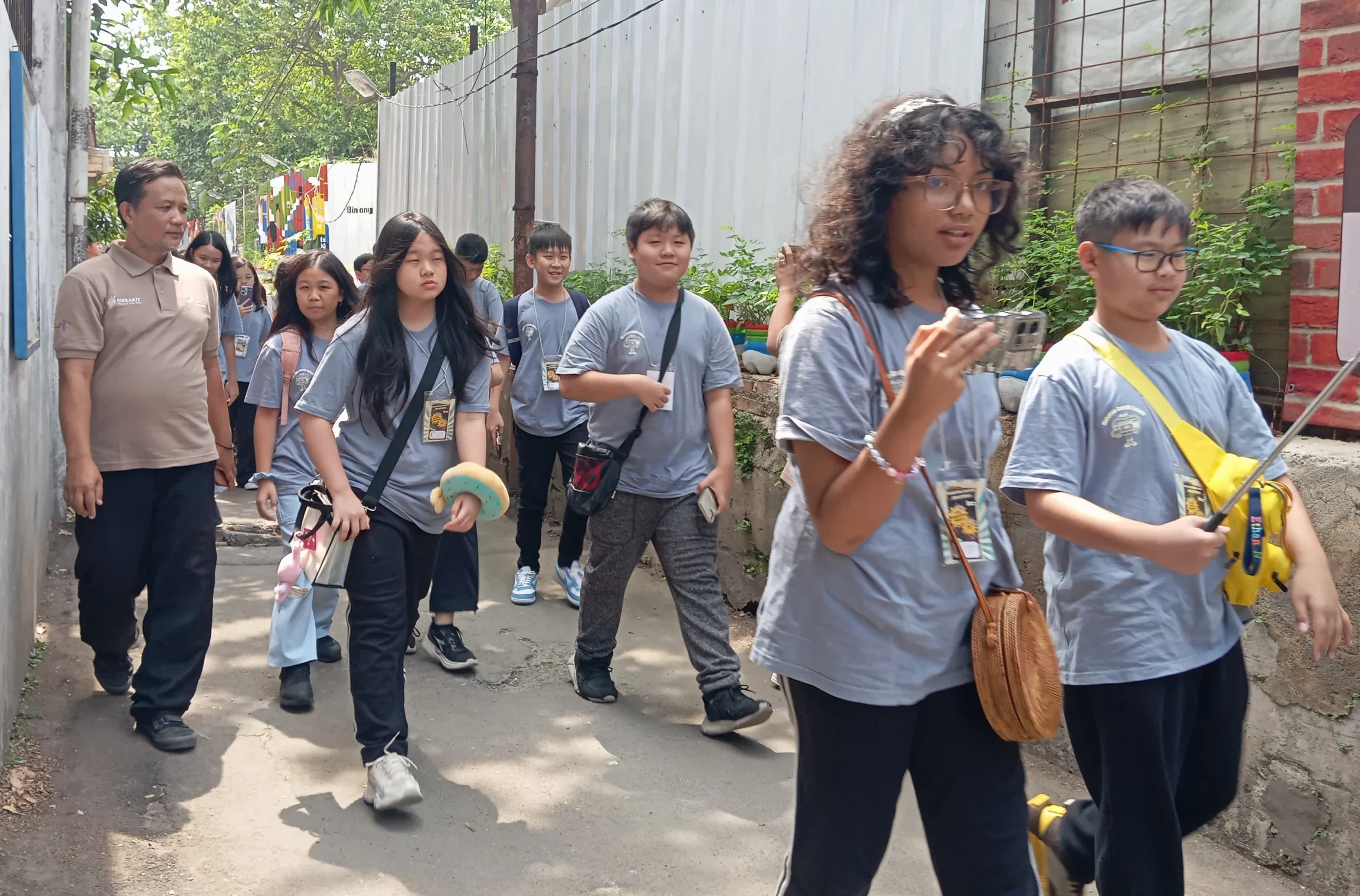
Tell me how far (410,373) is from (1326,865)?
296cm

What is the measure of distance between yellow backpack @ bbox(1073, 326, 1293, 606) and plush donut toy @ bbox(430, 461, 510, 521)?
1.87 meters

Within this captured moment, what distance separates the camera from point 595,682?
5.00 metres

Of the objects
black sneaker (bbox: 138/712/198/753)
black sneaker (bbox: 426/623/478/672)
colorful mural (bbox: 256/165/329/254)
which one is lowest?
black sneaker (bbox: 138/712/198/753)

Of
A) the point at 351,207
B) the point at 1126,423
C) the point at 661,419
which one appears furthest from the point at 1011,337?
the point at 351,207

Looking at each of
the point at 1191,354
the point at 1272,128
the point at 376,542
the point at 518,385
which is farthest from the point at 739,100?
the point at 1191,354

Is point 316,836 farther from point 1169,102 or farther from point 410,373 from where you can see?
point 1169,102

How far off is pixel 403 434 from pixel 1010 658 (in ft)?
7.65

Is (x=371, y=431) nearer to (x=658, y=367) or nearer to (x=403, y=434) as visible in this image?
(x=403, y=434)

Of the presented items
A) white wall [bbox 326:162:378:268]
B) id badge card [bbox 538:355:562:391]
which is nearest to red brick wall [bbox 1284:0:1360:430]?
id badge card [bbox 538:355:562:391]

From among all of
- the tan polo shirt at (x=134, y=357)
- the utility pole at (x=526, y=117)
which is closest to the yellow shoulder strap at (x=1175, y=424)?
the tan polo shirt at (x=134, y=357)

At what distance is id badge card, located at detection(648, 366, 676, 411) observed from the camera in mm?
4766

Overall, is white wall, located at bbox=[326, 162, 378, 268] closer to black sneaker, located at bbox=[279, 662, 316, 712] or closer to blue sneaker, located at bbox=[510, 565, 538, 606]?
blue sneaker, located at bbox=[510, 565, 538, 606]

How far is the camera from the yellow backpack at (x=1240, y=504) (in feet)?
8.36

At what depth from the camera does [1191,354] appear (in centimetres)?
283
